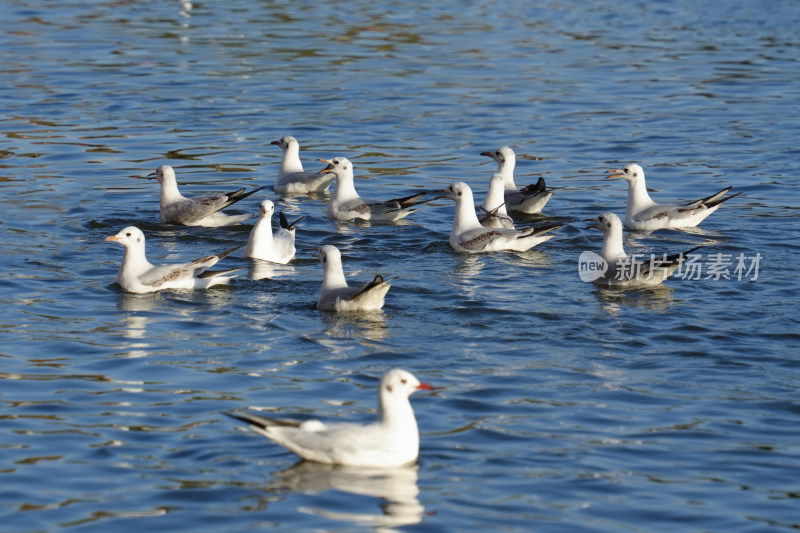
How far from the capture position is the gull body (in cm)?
1577

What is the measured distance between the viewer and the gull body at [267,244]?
1577 centimetres

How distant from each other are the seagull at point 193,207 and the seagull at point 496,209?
3.30 metres

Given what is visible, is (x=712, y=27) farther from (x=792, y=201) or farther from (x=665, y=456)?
(x=665, y=456)

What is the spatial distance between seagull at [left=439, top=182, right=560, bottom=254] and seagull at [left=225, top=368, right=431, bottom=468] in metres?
7.19

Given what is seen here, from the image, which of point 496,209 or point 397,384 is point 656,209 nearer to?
point 496,209

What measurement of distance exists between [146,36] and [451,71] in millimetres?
9751

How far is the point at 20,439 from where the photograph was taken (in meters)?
10.1

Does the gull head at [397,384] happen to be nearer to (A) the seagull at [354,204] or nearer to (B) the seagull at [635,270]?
(B) the seagull at [635,270]

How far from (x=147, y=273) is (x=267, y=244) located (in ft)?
6.32

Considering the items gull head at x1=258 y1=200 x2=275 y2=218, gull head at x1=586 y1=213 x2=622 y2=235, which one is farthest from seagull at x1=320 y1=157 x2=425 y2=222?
gull head at x1=586 y1=213 x2=622 y2=235

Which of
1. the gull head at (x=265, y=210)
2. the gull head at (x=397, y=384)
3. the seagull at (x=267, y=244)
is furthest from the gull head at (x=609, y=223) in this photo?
the gull head at (x=397, y=384)

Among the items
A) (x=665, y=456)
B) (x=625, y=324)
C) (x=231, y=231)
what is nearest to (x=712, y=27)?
(x=231, y=231)

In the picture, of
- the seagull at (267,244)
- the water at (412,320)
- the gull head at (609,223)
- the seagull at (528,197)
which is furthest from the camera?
the seagull at (528,197)

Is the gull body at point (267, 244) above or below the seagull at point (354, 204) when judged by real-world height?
below
